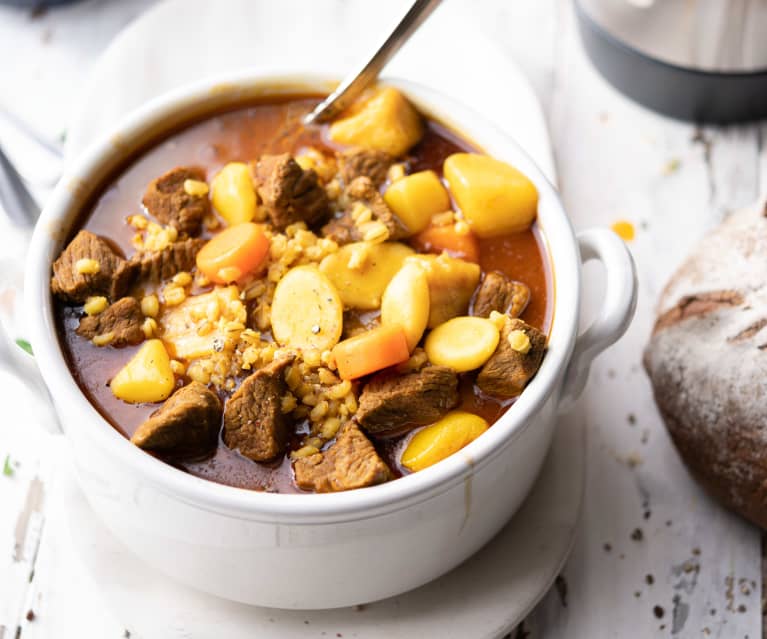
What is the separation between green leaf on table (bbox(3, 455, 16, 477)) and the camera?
2387 mm

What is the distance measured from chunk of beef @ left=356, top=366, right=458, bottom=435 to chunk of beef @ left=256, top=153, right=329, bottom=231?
396mm

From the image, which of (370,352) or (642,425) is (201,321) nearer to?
(370,352)

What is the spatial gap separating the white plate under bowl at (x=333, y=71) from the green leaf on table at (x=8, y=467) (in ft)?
0.87

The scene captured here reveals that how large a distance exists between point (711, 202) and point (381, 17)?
3.43 ft

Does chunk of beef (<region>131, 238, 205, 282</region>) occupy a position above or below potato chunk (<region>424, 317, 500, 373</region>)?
above

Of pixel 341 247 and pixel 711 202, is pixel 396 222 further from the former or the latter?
pixel 711 202

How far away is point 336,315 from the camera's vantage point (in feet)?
6.29

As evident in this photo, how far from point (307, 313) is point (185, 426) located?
32 centimetres

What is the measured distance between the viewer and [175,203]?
206 cm

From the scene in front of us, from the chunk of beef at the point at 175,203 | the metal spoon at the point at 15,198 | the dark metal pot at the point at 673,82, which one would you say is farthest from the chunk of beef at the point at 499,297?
the dark metal pot at the point at 673,82

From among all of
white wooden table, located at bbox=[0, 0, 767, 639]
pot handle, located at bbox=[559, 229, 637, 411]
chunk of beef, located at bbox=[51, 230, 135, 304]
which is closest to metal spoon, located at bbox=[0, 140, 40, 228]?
white wooden table, located at bbox=[0, 0, 767, 639]

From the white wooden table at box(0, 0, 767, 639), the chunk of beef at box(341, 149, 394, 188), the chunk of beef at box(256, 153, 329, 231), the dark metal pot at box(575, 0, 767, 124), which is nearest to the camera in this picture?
the chunk of beef at box(256, 153, 329, 231)

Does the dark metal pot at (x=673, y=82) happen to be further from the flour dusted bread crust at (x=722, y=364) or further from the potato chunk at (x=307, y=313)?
the potato chunk at (x=307, y=313)

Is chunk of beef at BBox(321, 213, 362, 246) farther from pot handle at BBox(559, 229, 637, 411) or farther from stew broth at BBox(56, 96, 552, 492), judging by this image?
pot handle at BBox(559, 229, 637, 411)
